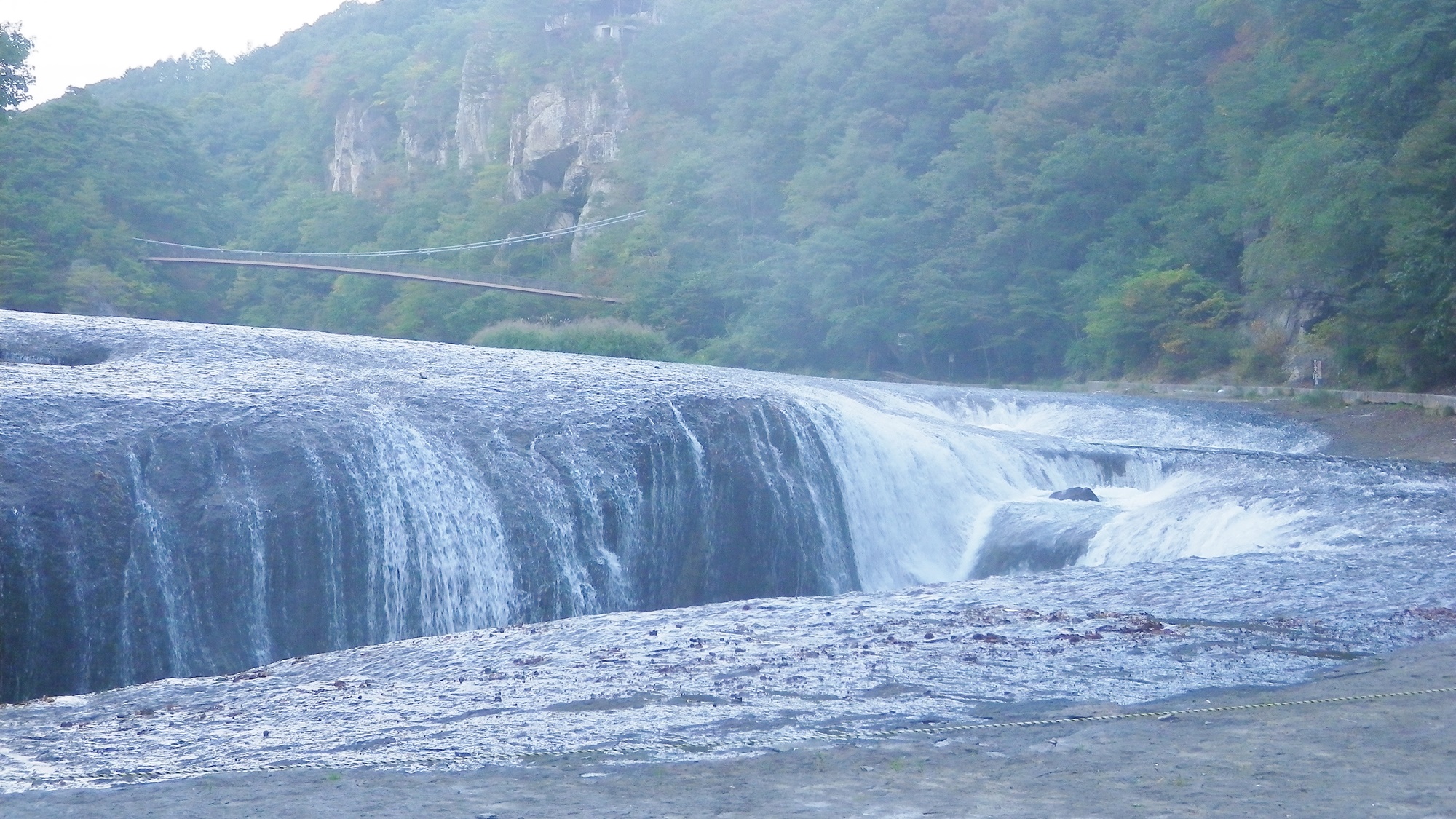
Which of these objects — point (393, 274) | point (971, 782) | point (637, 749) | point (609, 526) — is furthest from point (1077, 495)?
point (393, 274)

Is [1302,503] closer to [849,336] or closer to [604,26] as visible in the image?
[849,336]

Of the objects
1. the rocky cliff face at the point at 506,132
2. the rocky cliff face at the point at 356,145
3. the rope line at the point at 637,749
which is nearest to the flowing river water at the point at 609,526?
the rope line at the point at 637,749

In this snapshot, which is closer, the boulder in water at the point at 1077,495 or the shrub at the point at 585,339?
the boulder in water at the point at 1077,495

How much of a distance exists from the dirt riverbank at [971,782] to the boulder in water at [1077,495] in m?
11.5

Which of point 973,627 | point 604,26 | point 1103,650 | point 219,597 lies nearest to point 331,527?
point 219,597

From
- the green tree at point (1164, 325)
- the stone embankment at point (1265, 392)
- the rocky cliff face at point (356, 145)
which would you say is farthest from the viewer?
the rocky cliff face at point (356, 145)

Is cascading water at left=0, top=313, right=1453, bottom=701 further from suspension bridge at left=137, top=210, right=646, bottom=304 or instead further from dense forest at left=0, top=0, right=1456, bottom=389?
suspension bridge at left=137, top=210, right=646, bottom=304

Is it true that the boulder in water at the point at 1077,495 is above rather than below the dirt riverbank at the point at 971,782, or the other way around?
below

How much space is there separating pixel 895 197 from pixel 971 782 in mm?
45686

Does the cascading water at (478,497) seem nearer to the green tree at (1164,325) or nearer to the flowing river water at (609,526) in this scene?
the flowing river water at (609,526)

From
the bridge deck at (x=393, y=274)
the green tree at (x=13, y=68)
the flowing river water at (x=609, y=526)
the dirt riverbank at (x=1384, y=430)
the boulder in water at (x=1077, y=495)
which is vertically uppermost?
the green tree at (x=13, y=68)

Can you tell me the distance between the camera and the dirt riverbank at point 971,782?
598cm

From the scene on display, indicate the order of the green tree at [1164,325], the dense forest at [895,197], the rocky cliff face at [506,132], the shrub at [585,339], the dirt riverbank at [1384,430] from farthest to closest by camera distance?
1. the rocky cliff face at [506,132]
2. the shrub at [585,339]
3. the green tree at [1164,325]
4. the dense forest at [895,197]
5. the dirt riverbank at [1384,430]

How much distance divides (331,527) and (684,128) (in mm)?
55117
